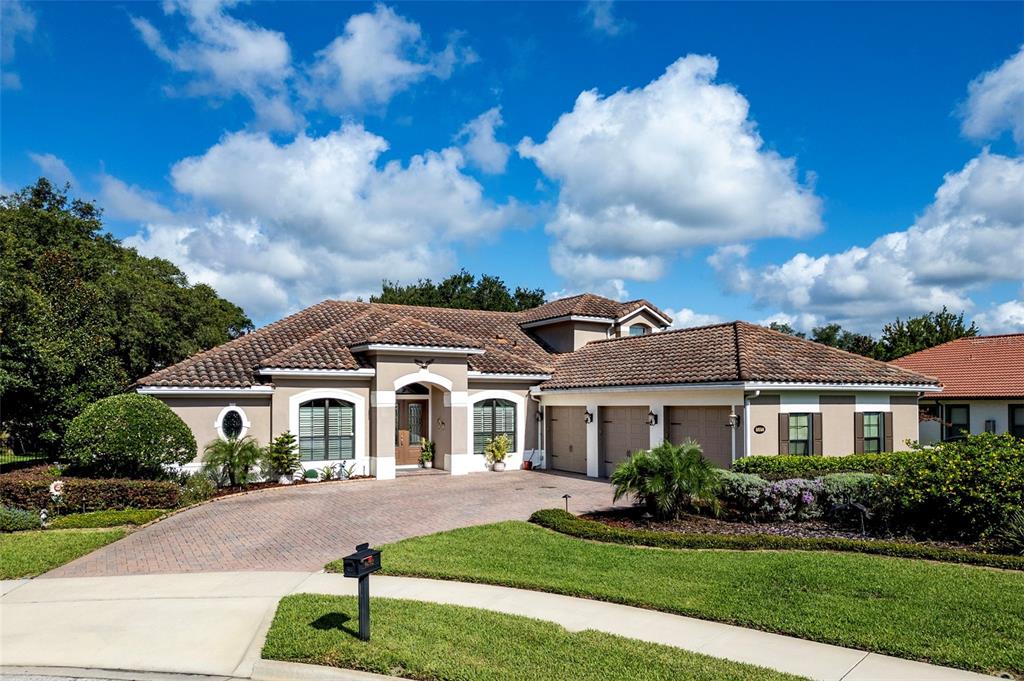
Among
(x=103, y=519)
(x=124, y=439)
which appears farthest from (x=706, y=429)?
(x=124, y=439)

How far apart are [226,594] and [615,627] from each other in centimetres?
529

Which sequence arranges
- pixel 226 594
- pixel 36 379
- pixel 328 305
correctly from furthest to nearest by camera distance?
pixel 328 305, pixel 36 379, pixel 226 594

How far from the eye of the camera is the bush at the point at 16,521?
1344 cm

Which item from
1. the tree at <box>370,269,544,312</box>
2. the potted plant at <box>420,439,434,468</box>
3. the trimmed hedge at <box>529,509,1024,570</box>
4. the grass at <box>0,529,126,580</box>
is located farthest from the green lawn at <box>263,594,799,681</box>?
the tree at <box>370,269,544,312</box>

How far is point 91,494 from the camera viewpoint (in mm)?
14945

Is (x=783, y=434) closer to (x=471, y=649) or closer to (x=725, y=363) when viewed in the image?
(x=725, y=363)

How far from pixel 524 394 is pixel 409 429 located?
4.36 meters

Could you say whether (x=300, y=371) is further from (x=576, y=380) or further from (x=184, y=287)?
(x=184, y=287)

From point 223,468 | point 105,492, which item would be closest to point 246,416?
point 223,468

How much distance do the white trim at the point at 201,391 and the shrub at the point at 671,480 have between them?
11.6 metres

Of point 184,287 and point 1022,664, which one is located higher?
point 184,287

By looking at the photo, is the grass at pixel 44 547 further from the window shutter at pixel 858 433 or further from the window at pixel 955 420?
the window at pixel 955 420

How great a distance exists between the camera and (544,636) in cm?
732

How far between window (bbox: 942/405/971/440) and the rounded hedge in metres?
28.5
